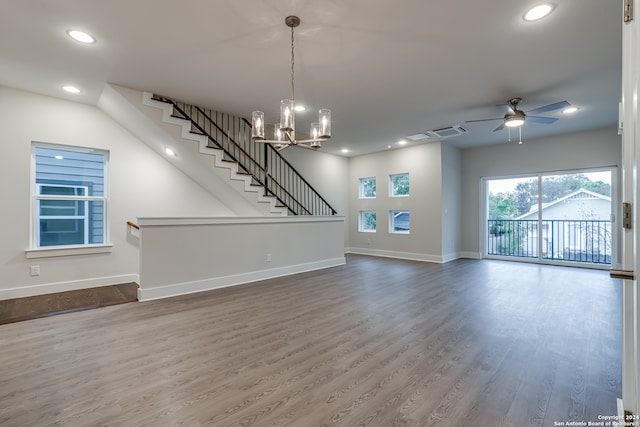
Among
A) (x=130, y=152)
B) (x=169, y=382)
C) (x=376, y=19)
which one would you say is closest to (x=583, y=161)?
(x=376, y=19)

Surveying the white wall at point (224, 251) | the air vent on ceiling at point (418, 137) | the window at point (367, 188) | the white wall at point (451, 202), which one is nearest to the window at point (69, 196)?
the white wall at point (224, 251)

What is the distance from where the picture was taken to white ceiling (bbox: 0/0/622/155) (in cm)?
261

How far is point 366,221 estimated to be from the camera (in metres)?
8.97

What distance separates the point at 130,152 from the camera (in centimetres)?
519

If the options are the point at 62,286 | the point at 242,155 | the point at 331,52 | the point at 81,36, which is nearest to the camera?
the point at 81,36

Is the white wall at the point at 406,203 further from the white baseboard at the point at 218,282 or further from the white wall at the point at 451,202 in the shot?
the white baseboard at the point at 218,282

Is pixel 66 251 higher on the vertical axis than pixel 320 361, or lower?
higher

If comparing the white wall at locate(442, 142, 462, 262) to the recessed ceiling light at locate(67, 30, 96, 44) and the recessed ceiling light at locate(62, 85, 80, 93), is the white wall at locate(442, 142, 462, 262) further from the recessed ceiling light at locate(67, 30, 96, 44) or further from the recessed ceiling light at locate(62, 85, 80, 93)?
the recessed ceiling light at locate(62, 85, 80, 93)

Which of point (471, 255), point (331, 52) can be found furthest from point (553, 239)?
point (331, 52)

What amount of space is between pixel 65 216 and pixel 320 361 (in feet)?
15.6

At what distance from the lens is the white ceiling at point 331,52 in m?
2.61

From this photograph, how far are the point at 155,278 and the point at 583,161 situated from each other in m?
8.38

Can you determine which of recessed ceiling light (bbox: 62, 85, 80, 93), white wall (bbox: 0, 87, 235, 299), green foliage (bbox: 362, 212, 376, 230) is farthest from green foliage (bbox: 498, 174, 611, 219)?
recessed ceiling light (bbox: 62, 85, 80, 93)

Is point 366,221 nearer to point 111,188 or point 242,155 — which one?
point 242,155
